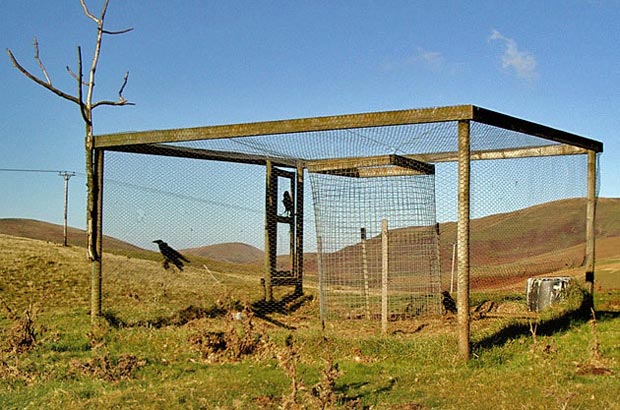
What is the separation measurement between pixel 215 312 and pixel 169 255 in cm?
127

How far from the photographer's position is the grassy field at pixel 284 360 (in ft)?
19.3

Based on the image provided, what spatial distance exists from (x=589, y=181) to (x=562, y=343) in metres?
3.61

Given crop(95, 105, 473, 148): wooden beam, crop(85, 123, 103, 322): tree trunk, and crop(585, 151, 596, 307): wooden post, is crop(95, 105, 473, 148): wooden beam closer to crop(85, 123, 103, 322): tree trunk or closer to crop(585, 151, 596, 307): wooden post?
crop(85, 123, 103, 322): tree trunk

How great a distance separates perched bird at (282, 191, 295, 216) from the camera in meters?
12.2

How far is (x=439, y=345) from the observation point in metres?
7.72

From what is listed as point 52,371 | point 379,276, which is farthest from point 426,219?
point 52,371

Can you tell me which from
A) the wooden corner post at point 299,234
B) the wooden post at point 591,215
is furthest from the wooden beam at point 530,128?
the wooden corner post at point 299,234

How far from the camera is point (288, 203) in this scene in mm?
12328

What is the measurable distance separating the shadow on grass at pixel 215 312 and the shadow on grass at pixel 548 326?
10.9 ft

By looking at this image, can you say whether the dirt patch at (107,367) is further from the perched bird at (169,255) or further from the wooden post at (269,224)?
the wooden post at (269,224)

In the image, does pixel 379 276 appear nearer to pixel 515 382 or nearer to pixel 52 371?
pixel 515 382

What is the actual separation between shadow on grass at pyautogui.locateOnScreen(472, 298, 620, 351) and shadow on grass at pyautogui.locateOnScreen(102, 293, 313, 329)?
3.33 m

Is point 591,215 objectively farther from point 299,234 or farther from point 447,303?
point 299,234

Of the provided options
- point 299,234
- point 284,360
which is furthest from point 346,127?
point 299,234
